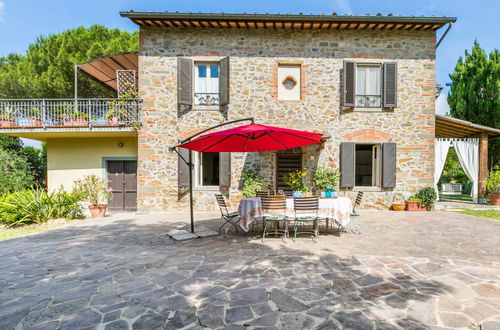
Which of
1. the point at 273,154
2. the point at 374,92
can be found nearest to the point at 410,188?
the point at 374,92

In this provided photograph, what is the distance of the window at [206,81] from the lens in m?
8.55

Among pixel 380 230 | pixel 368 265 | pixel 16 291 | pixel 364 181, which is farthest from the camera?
pixel 364 181

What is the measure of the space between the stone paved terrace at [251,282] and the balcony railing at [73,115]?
4373mm

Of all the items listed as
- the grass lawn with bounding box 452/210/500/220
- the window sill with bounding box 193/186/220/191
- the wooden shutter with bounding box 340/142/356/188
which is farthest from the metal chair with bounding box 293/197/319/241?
the grass lawn with bounding box 452/210/500/220

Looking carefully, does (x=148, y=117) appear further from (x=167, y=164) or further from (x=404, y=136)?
(x=404, y=136)

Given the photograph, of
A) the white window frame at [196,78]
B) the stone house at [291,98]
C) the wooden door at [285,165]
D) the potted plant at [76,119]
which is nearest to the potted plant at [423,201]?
the stone house at [291,98]

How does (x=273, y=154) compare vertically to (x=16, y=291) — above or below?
above

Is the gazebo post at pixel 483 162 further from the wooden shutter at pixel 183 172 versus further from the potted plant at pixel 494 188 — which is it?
the wooden shutter at pixel 183 172

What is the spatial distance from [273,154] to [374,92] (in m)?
4.15

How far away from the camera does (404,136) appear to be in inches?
334

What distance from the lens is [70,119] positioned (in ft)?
27.7

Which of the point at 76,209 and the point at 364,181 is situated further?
the point at 364,181

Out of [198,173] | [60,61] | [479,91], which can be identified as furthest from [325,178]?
→ [60,61]

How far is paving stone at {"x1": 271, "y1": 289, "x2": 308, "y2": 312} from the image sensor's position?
96.7 inches
